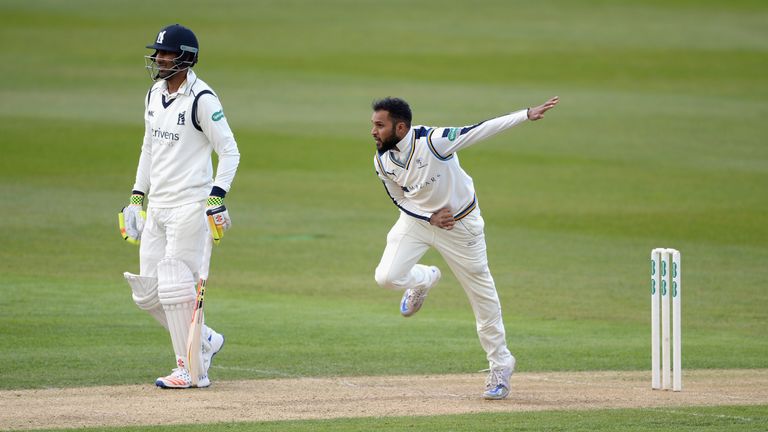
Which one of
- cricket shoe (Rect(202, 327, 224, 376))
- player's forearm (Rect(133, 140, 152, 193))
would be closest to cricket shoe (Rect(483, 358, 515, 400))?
cricket shoe (Rect(202, 327, 224, 376))

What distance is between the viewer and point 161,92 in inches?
337

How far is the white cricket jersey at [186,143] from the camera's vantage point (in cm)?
839

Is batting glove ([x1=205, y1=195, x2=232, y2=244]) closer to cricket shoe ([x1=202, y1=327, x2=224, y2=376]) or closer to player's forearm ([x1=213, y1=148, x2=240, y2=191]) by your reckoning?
player's forearm ([x1=213, y1=148, x2=240, y2=191])

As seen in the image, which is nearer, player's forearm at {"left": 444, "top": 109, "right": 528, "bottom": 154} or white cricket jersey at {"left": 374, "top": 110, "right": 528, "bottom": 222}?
player's forearm at {"left": 444, "top": 109, "right": 528, "bottom": 154}

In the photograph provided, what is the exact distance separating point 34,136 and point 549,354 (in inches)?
650

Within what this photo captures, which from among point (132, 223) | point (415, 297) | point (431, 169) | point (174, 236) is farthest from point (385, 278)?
point (132, 223)

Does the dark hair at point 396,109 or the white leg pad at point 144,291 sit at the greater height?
the dark hair at point 396,109

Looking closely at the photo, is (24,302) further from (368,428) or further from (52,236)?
(368,428)

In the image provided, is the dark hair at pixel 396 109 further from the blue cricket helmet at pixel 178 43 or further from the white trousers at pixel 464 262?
the blue cricket helmet at pixel 178 43

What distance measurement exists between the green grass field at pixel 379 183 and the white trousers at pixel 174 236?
2.86ft

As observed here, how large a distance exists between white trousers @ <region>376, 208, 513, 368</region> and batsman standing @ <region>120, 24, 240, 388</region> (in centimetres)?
111

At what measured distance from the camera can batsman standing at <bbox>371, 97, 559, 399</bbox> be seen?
816 cm

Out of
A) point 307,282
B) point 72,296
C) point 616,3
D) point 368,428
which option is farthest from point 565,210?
point 616,3

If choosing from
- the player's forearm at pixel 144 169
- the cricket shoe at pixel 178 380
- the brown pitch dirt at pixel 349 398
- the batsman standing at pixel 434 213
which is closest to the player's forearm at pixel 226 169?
the player's forearm at pixel 144 169
